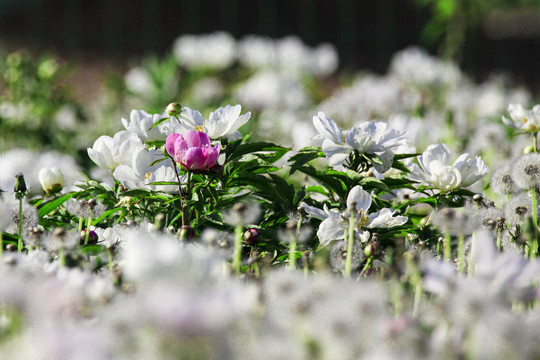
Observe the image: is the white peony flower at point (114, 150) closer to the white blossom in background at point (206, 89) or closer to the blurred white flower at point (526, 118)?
the blurred white flower at point (526, 118)

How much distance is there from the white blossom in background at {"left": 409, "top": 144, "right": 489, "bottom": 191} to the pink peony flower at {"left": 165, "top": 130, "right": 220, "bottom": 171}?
497 millimetres

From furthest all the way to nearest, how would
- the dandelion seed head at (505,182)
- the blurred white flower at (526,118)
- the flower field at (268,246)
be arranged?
the blurred white flower at (526,118), the dandelion seed head at (505,182), the flower field at (268,246)

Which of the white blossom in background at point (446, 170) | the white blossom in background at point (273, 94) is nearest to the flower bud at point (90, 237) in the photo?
the white blossom in background at point (446, 170)

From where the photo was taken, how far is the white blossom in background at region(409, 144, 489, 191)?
1483 millimetres

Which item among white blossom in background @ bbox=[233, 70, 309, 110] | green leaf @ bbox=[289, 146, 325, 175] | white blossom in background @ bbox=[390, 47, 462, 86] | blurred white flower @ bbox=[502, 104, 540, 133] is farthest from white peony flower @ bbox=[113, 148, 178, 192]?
white blossom in background @ bbox=[390, 47, 462, 86]

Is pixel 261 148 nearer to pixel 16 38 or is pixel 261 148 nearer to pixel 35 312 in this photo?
pixel 35 312

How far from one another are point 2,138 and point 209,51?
6.82 ft

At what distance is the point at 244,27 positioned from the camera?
13977 mm

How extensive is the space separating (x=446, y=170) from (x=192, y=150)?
562 mm

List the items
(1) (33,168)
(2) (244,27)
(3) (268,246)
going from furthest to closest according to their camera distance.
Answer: (2) (244,27) → (1) (33,168) → (3) (268,246)

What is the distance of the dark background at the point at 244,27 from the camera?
12.8 metres

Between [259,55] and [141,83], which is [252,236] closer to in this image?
[141,83]

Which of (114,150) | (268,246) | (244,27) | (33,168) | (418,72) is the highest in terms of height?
(244,27)

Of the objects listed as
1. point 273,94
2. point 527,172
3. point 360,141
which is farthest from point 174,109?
point 273,94
